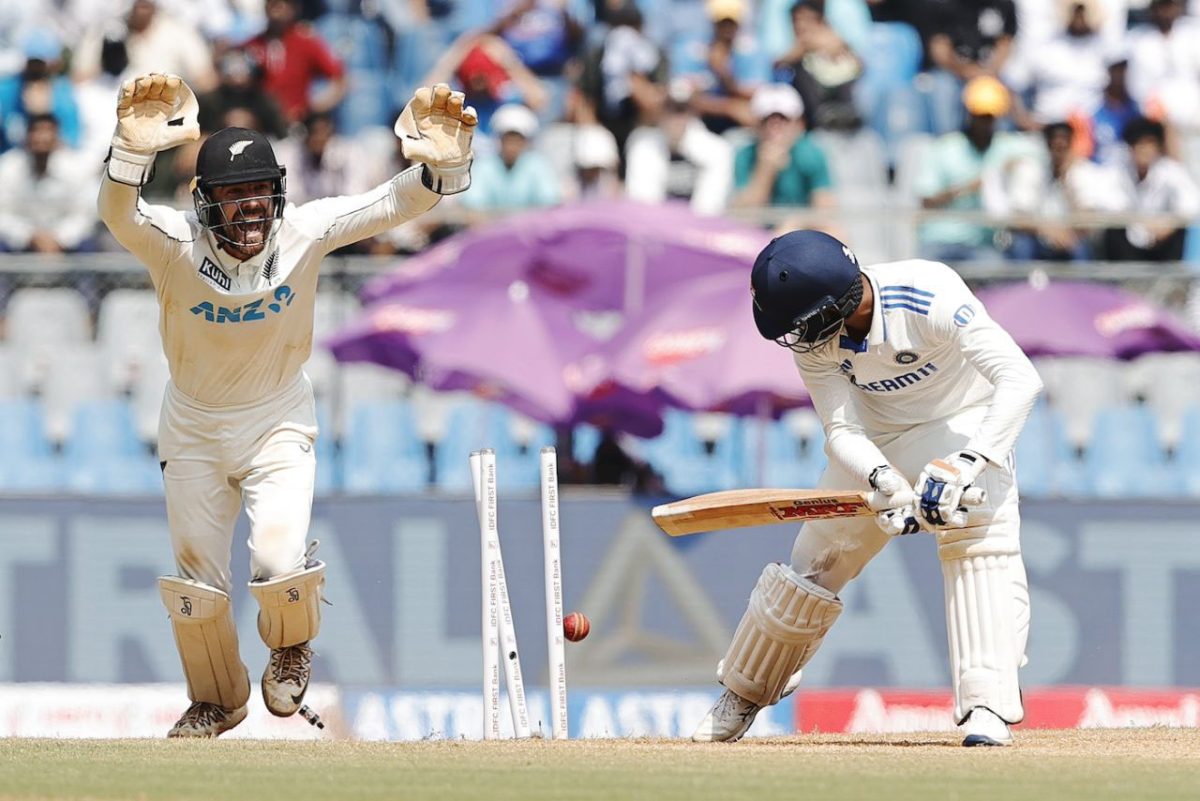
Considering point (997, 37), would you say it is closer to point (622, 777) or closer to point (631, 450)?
point (631, 450)

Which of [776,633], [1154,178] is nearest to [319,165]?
[1154,178]

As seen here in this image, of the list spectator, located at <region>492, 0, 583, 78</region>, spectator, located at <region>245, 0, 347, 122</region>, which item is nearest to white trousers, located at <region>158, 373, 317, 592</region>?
spectator, located at <region>245, 0, 347, 122</region>

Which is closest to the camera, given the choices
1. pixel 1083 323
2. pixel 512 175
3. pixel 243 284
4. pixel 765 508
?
pixel 765 508

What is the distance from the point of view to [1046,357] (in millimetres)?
11789

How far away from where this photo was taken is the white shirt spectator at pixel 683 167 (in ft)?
42.8

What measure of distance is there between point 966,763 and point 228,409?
274cm

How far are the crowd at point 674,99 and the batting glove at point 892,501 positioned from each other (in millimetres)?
5476

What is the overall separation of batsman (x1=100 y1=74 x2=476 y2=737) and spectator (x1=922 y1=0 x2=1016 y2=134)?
7.16 metres

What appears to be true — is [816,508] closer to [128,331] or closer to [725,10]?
[128,331]

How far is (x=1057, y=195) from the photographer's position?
12.9m

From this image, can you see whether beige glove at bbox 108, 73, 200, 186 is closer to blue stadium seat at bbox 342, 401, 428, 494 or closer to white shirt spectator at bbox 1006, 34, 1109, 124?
blue stadium seat at bbox 342, 401, 428, 494

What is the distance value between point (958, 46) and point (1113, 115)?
119 cm

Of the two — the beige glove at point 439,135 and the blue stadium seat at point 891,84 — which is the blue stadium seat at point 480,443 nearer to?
the blue stadium seat at point 891,84

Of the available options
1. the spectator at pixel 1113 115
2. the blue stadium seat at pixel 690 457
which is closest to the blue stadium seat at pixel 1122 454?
the blue stadium seat at pixel 690 457
